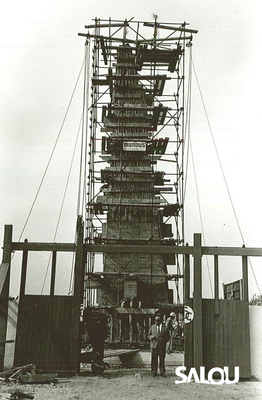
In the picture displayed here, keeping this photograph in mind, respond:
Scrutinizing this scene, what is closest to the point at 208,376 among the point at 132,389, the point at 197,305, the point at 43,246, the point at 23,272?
the point at 197,305

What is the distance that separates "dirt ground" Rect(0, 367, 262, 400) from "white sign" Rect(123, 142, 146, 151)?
1715cm

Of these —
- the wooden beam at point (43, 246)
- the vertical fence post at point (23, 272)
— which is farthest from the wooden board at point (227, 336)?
the vertical fence post at point (23, 272)

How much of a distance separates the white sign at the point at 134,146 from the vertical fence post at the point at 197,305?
15259 mm

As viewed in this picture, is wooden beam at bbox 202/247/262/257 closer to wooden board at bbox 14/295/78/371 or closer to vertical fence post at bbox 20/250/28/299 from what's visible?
wooden board at bbox 14/295/78/371

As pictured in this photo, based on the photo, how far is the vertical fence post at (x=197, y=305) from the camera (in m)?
13.4

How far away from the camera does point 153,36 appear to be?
28359 millimetres

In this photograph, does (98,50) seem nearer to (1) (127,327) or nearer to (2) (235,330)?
(1) (127,327)

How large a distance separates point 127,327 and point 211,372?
10172 millimetres

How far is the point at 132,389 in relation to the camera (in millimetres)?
11562

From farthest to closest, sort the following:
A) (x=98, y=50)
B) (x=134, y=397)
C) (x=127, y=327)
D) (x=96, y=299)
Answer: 1. (x=98, y=50)
2. (x=96, y=299)
3. (x=127, y=327)
4. (x=134, y=397)

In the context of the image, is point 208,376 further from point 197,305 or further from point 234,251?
point 234,251

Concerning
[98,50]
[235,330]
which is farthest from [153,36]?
[235,330]

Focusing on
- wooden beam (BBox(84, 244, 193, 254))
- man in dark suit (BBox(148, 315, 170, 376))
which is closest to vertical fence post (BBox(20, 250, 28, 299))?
wooden beam (BBox(84, 244, 193, 254))

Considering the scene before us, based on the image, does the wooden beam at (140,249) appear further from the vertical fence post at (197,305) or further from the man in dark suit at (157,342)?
the man in dark suit at (157,342)
